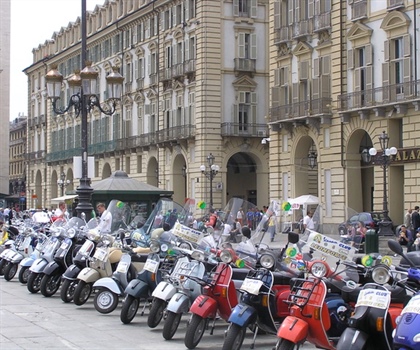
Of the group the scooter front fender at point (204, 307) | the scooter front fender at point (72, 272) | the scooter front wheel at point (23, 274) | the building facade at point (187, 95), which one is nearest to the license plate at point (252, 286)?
the scooter front fender at point (204, 307)

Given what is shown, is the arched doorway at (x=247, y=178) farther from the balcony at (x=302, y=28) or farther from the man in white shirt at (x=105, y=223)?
the man in white shirt at (x=105, y=223)

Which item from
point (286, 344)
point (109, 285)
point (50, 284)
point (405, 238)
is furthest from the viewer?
point (405, 238)

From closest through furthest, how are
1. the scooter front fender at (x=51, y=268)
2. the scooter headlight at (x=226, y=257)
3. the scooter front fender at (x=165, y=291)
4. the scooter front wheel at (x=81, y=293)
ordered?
the scooter headlight at (x=226, y=257), the scooter front fender at (x=165, y=291), the scooter front wheel at (x=81, y=293), the scooter front fender at (x=51, y=268)

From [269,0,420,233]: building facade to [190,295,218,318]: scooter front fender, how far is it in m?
24.6

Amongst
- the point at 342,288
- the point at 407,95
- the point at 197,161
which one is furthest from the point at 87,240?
the point at 197,161

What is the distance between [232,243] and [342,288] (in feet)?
9.33

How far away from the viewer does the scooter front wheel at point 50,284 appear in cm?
1650

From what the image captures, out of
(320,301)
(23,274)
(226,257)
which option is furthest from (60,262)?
(320,301)

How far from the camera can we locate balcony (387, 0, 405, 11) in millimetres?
35594

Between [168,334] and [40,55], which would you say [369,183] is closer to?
[168,334]

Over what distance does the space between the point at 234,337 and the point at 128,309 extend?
3237 millimetres

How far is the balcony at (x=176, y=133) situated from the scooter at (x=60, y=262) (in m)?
37.2

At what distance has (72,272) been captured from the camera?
15.3m

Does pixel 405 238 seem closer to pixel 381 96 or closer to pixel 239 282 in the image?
pixel 381 96
